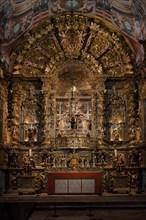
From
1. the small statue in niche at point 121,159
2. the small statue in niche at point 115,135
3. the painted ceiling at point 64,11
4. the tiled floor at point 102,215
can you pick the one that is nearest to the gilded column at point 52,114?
the small statue in niche at point 115,135

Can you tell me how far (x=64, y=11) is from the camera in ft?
75.2

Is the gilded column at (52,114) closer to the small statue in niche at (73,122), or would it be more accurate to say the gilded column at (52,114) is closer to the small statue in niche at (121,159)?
the small statue in niche at (73,122)

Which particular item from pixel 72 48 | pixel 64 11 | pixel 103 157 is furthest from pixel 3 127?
pixel 64 11

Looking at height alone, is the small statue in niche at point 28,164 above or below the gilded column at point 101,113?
below

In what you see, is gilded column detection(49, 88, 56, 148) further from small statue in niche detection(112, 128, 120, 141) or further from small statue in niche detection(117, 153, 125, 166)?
small statue in niche detection(117, 153, 125, 166)

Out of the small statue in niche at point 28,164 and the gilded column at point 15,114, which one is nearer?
the small statue in niche at point 28,164

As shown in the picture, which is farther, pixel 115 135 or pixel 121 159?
pixel 115 135

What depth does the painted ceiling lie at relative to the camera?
68.5 feet

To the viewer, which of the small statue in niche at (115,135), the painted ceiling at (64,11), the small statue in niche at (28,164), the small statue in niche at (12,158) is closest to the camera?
the painted ceiling at (64,11)

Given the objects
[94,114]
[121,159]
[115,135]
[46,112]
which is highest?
[46,112]

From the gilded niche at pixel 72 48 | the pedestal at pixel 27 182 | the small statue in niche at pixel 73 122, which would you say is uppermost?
the gilded niche at pixel 72 48

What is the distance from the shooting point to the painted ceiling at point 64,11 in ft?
68.5

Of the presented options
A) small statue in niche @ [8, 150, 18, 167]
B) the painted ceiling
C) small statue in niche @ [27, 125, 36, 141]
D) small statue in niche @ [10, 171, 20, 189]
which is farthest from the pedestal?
the painted ceiling

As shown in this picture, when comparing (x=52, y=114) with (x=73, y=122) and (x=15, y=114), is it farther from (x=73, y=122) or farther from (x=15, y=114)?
(x=15, y=114)
